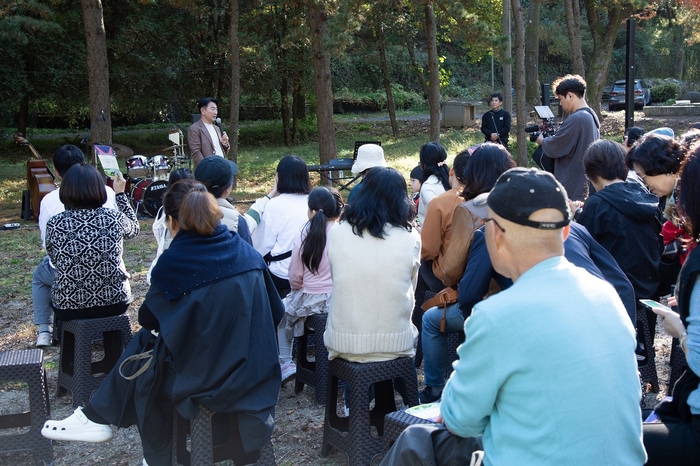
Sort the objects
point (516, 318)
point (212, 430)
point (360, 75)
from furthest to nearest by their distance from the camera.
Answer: point (360, 75)
point (212, 430)
point (516, 318)

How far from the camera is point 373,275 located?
342cm

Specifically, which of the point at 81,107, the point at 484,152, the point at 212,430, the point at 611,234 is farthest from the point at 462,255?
the point at 81,107

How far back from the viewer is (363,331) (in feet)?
11.1

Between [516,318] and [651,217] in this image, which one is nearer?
[516,318]

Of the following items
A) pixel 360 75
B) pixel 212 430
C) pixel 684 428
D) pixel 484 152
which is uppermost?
pixel 360 75

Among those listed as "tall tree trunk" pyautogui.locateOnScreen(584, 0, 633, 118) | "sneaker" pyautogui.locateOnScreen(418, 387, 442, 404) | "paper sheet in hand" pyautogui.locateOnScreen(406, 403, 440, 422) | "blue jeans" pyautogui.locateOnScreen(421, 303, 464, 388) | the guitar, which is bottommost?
"sneaker" pyautogui.locateOnScreen(418, 387, 442, 404)

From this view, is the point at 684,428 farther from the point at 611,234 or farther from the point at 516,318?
the point at 611,234

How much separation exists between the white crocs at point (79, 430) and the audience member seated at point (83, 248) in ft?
3.26

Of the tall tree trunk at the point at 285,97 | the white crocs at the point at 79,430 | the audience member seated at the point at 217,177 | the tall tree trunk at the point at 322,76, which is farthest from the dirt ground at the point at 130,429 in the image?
the tall tree trunk at the point at 285,97

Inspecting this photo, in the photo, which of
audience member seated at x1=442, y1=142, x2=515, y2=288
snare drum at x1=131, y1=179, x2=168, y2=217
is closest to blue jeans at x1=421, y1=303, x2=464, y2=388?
audience member seated at x1=442, y1=142, x2=515, y2=288

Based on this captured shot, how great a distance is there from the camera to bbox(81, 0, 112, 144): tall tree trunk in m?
12.0

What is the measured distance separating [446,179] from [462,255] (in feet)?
6.32

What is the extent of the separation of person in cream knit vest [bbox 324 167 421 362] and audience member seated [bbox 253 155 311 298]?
3.81ft

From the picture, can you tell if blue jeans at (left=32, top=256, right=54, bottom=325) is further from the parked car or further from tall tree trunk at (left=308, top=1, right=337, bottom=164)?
the parked car
